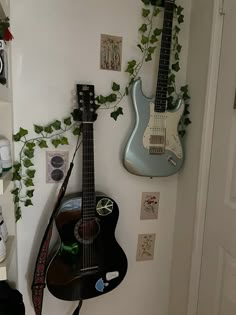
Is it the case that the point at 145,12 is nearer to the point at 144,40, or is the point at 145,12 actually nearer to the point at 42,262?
the point at 144,40

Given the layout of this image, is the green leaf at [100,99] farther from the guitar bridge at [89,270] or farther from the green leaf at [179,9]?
the guitar bridge at [89,270]

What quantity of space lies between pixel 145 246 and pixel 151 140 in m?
0.58

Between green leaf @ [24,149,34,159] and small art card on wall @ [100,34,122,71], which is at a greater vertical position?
small art card on wall @ [100,34,122,71]

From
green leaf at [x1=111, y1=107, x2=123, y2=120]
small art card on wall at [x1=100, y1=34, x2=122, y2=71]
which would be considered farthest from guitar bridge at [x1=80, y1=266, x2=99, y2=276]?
small art card on wall at [x1=100, y1=34, x2=122, y2=71]

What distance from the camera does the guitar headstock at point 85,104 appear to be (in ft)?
3.59

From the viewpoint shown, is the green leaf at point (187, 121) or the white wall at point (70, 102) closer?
the white wall at point (70, 102)

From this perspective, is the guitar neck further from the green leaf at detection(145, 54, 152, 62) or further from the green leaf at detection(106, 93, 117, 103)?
the green leaf at detection(106, 93, 117, 103)

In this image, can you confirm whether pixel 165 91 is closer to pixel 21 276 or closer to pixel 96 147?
pixel 96 147

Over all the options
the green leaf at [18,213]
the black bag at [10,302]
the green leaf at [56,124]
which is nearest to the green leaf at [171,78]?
the green leaf at [56,124]

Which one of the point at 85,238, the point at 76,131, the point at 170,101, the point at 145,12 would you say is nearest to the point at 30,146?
the point at 76,131

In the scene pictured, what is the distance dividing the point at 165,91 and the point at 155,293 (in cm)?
110

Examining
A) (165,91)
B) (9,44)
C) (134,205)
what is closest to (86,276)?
(134,205)

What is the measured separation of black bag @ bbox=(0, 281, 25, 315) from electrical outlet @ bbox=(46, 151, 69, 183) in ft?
1.51

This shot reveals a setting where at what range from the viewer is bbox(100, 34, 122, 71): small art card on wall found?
1158 mm
